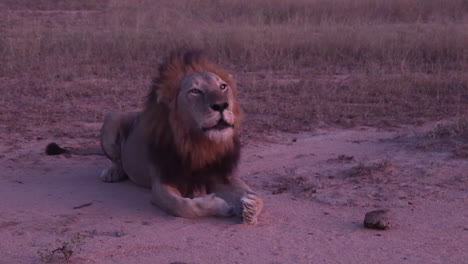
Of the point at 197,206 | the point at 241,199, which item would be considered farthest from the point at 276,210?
the point at 197,206

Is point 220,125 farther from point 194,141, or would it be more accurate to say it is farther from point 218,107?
point 194,141

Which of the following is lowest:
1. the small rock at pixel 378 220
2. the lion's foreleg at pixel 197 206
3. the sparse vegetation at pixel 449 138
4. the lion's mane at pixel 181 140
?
the lion's foreleg at pixel 197 206

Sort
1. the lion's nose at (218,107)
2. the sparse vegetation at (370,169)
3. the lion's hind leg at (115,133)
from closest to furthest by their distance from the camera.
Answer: the lion's nose at (218,107) → the sparse vegetation at (370,169) → the lion's hind leg at (115,133)

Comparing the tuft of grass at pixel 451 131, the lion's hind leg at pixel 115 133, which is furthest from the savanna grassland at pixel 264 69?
the lion's hind leg at pixel 115 133

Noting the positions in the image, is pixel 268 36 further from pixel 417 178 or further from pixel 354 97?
pixel 417 178

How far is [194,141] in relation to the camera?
491 centimetres

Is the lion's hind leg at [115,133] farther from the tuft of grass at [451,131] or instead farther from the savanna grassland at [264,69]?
the tuft of grass at [451,131]

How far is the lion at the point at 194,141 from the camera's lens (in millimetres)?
4746

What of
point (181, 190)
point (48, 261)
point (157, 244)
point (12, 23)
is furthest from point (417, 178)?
point (12, 23)

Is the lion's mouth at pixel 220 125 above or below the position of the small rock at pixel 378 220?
above

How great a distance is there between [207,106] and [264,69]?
5833 millimetres

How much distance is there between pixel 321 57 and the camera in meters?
11.0

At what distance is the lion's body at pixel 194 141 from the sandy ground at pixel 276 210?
4.9 inches

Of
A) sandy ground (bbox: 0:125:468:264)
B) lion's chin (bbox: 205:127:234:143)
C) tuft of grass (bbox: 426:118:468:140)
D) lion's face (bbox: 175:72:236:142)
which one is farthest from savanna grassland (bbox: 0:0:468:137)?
lion's chin (bbox: 205:127:234:143)
